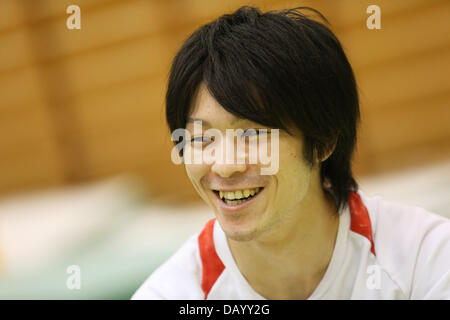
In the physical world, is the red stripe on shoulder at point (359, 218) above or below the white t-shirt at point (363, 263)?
above

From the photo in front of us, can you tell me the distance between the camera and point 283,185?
1406mm

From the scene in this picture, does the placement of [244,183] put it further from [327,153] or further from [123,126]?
[123,126]

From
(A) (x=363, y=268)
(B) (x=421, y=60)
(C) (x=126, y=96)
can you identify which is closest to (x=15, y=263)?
(C) (x=126, y=96)

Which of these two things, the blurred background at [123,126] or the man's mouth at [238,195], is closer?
the man's mouth at [238,195]

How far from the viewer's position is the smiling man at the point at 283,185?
1346 millimetres

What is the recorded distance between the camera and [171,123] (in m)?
1.52

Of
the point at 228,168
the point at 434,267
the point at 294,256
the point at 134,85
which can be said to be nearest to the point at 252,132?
the point at 228,168

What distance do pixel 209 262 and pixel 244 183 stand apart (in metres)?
0.40

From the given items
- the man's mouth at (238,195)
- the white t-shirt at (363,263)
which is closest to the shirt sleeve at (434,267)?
the white t-shirt at (363,263)

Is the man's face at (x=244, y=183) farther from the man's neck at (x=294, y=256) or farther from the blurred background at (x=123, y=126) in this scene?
the blurred background at (x=123, y=126)

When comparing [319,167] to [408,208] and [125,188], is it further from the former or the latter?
[125,188]

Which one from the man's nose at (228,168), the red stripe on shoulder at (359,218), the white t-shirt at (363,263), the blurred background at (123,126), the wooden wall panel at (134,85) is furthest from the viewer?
the wooden wall panel at (134,85)

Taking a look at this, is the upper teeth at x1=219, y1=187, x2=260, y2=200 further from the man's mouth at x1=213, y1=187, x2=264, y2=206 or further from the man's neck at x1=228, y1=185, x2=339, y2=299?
the man's neck at x1=228, y1=185, x2=339, y2=299

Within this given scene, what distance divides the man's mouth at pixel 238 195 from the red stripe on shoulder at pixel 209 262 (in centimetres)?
31
